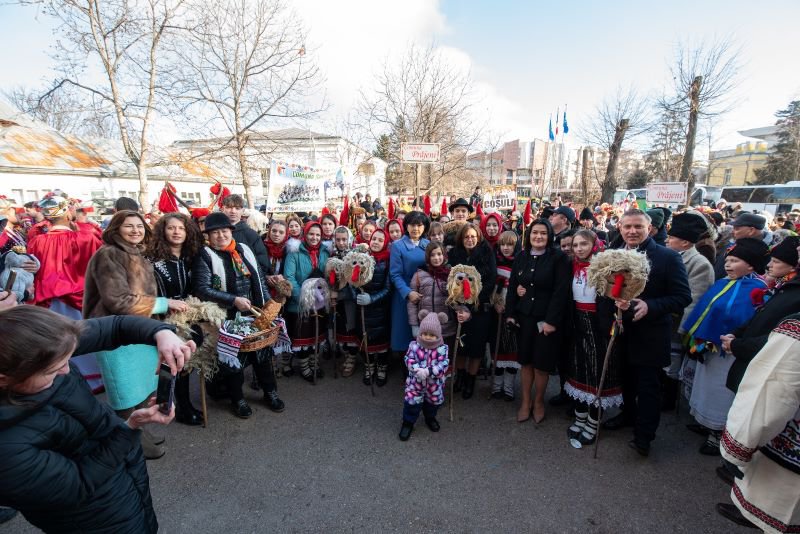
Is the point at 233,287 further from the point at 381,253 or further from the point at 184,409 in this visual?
the point at 381,253

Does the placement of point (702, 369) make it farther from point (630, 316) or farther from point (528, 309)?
point (528, 309)

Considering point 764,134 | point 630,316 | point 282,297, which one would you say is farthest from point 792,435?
point 764,134

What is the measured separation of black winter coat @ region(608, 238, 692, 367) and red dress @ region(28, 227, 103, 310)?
5.93m

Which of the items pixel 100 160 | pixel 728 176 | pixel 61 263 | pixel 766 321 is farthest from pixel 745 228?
pixel 728 176

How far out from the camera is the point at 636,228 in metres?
3.39

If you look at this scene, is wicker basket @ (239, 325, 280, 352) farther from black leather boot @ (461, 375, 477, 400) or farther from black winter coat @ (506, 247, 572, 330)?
black winter coat @ (506, 247, 572, 330)

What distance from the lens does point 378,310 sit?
4.91 meters

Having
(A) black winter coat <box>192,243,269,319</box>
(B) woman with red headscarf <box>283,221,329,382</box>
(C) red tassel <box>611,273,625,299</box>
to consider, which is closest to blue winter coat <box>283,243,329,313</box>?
(B) woman with red headscarf <box>283,221,329,382</box>

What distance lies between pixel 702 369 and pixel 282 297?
15.2ft

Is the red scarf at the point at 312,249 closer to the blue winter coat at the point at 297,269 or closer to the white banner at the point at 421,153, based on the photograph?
the blue winter coat at the point at 297,269

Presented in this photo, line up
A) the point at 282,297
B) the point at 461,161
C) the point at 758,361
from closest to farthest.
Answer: the point at 758,361
the point at 282,297
the point at 461,161

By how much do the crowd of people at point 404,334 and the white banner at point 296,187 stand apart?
8.50ft

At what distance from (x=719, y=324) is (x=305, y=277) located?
4584 mm

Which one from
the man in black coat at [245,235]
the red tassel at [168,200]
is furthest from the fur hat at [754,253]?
the red tassel at [168,200]
